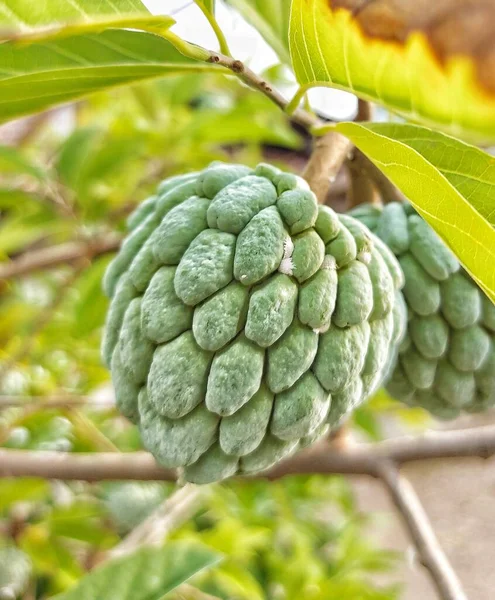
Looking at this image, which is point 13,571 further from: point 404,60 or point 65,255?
point 404,60

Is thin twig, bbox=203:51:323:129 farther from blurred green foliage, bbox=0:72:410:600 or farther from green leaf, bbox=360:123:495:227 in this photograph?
blurred green foliage, bbox=0:72:410:600

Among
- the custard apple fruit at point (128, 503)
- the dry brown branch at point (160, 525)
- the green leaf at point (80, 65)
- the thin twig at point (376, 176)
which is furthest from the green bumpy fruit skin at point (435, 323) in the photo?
the custard apple fruit at point (128, 503)

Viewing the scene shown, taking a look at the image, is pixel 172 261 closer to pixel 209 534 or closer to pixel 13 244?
pixel 209 534

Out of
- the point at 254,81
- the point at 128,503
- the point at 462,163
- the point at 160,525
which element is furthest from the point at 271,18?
the point at 128,503

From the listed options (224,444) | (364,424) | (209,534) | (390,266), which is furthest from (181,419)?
(364,424)

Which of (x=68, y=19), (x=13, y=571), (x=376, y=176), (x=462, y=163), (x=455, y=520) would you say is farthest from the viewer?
(x=455, y=520)

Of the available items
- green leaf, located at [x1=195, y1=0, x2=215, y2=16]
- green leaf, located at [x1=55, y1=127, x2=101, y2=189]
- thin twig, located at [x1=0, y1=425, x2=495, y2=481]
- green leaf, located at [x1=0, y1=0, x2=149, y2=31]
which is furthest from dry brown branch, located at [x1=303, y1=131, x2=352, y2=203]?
green leaf, located at [x1=55, y1=127, x2=101, y2=189]
